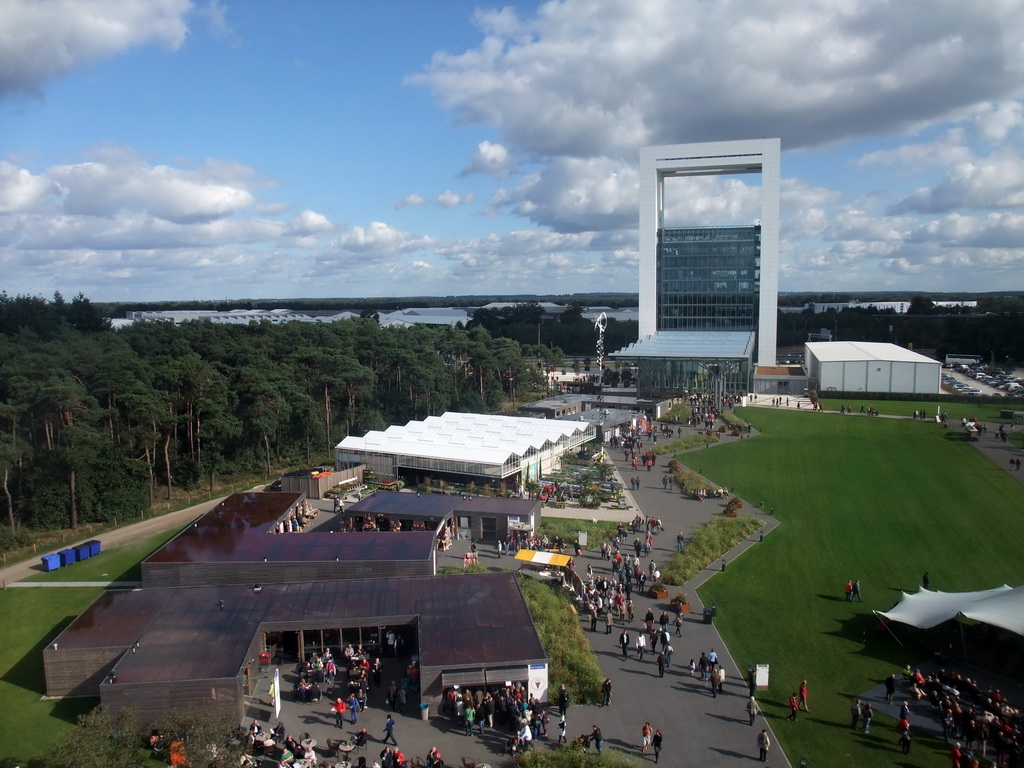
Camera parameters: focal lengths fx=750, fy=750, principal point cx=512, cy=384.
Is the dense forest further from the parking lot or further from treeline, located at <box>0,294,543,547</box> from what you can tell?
the parking lot

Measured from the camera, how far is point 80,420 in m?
35.4

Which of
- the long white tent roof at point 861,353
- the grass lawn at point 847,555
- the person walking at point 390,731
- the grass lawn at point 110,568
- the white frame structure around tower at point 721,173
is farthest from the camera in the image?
the white frame structure around tower at point 721,173

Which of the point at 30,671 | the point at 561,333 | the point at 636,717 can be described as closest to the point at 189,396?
the point at 30,671

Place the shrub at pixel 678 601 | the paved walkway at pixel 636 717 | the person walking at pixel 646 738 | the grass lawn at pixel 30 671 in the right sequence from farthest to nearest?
the shrub at pixel 678 601 → the grass lawn at pixel 30 671 → the paved walkway at pixel 636 717 → the person walking at pixel 646 738

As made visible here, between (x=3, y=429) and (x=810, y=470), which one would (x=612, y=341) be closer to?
(x=810, y=470)

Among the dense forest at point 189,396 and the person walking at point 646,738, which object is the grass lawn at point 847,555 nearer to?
the person walking at point 646,738

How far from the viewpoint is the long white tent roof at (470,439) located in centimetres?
3766

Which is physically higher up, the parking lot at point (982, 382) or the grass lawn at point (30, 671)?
the parking lot at point (982, 382)

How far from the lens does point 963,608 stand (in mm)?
19562

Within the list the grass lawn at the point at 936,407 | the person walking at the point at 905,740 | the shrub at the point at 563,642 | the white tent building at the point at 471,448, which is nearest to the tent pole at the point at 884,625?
the person walking at the point at 905,740

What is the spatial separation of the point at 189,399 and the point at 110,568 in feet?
52.2

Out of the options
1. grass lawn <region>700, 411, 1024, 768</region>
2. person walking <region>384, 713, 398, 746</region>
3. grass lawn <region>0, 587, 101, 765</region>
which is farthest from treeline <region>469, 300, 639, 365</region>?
person walking <region>384, 713, 398, 746</region>

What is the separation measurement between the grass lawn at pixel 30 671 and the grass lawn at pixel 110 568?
3.60 ft

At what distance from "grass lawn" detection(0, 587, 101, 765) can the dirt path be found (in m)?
2.13
